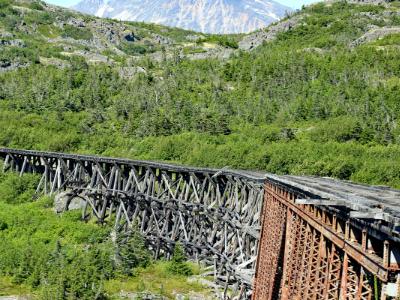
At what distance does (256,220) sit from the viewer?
24703 mm

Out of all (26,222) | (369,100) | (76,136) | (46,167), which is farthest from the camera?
(369,100)

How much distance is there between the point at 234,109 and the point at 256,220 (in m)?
52.6

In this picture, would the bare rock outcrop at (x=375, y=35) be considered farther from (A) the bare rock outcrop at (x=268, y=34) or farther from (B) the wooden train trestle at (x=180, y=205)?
(B) the wooden train trestle at (x=180, y=205)

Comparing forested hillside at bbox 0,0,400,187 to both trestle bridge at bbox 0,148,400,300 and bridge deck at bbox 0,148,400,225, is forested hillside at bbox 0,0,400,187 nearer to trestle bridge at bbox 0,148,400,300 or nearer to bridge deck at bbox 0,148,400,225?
trestle bridge at bbox 0,148,400,300

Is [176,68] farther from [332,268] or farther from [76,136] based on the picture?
[332,268]

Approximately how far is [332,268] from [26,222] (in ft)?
105

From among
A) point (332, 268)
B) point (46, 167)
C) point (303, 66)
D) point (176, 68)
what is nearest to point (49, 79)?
point (176, 68)

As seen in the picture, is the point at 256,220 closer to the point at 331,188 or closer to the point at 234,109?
the point at 331,188

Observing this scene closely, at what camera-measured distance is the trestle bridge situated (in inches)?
333

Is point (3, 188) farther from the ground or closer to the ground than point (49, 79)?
closer to the ground

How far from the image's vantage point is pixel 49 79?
3519 inches

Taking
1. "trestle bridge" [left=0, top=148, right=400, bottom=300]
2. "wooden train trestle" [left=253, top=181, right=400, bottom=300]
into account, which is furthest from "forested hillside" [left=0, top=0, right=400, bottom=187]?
"wooden train trestle" [left=253, top=181, right=400, bottom=300]

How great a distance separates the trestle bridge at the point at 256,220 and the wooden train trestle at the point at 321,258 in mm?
20

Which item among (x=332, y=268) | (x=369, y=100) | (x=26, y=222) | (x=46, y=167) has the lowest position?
(x=26, y=222)
